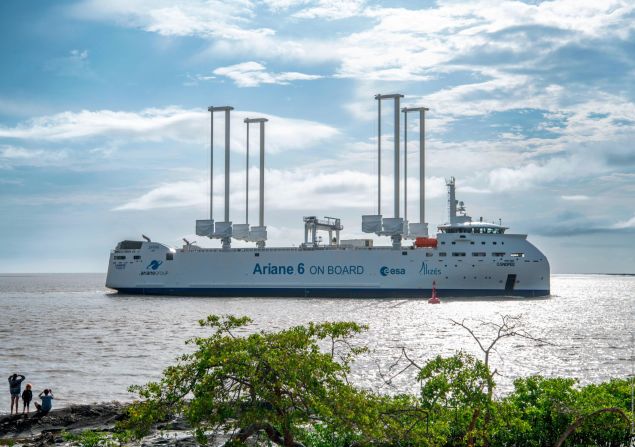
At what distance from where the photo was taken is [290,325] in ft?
127

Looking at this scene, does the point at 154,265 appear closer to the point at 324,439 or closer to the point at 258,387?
the point at 324,439

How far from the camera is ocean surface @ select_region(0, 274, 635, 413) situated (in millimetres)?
23094

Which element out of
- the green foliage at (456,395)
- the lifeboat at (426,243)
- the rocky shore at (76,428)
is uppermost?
the lifeboat at (426,243)

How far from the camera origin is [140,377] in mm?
23281

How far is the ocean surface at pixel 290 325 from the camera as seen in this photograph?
75.8 ft

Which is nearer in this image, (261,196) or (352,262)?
(352,262)

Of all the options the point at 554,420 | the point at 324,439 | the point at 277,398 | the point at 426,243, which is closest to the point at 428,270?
the point at 426,243

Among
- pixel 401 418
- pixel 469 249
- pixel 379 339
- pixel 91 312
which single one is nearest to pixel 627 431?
pixel 401 418

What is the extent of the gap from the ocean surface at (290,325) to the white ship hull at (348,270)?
22.6ft

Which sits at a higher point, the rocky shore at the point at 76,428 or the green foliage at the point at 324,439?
the green foliage at the point at 324,439

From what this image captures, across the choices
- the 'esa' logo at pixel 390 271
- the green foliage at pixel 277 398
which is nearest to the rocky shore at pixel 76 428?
the green foliage at pixel 277 398

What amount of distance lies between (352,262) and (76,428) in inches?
2047

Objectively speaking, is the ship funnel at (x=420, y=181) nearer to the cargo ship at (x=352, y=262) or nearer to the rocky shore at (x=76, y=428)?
the cargo ship at (x=352, y=262)

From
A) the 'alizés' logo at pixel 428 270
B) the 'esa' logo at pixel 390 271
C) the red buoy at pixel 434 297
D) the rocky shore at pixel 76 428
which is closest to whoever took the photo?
the rocky shore at pixel 76 428
